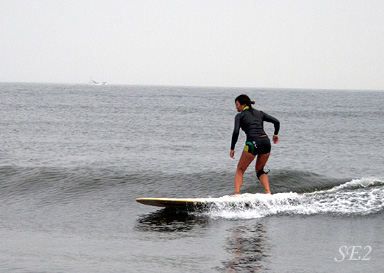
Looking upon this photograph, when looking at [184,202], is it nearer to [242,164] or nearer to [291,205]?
[242,164]

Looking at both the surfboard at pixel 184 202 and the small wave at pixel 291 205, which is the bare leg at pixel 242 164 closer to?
the small wave at pixel 291 205

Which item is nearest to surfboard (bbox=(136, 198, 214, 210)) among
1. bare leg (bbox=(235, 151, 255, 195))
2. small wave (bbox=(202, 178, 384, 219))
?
small wave (bbox=(202, 178, 384, 219))

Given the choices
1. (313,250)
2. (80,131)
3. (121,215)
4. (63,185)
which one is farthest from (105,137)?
(313,250)

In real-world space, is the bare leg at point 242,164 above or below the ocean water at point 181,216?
above

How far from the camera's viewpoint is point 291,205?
9961mm

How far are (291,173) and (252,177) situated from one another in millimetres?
1401

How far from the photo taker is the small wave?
373 inches

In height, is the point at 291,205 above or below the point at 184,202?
below

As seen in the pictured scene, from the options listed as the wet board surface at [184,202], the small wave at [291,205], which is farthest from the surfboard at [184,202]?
the small wave at [291,205]

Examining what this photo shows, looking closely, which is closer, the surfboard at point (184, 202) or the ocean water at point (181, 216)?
the ocean water at point (181, 216)

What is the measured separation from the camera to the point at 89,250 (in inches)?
279

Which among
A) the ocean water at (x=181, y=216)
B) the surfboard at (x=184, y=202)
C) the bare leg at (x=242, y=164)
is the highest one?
the bare leg at (x=242, y=164)

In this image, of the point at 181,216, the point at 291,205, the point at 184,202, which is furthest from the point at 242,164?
the point at 181,216

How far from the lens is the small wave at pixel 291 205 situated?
948cm
